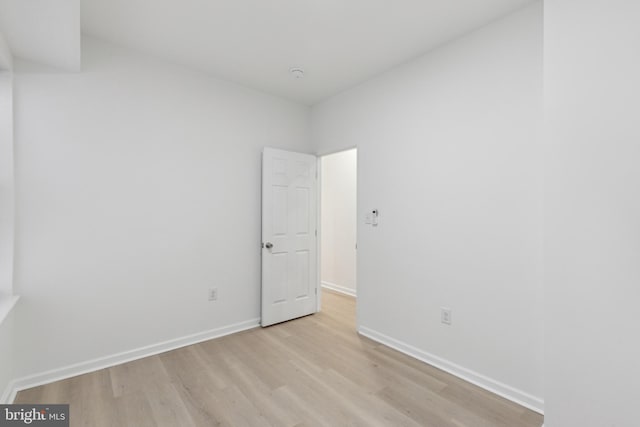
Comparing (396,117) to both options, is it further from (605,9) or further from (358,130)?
(605,9)

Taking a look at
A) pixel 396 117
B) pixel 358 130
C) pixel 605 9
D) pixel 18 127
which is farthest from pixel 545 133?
pixel 18 127

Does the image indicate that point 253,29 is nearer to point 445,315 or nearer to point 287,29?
→ point 287,29

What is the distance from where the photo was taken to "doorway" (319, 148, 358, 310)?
4.70 m

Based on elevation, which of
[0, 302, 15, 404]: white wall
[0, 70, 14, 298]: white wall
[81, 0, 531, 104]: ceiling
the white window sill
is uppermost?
[81, 0, 531, 104]: ceiling

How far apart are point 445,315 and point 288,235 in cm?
191

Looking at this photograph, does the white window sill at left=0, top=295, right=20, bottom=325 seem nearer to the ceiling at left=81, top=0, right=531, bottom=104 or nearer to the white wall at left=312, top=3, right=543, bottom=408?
the ceiling at left=81, top=0, right=531, bottom=104

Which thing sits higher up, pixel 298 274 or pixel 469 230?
pixel 469 230

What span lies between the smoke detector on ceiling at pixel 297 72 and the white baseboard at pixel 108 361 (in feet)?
9.03

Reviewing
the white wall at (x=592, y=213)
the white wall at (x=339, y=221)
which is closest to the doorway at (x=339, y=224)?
the white wall at (x=339, y=221)

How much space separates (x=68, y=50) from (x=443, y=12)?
2659mm

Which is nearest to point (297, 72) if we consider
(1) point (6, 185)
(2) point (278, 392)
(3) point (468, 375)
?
(1) point (6, 185)

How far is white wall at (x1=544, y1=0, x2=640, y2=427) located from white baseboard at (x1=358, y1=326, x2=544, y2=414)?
39cm

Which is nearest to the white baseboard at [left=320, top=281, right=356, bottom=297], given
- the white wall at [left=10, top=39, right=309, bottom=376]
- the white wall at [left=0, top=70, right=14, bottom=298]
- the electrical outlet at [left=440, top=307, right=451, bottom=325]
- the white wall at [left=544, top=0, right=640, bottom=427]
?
the white wall at [left=10, top=39, right=309, bottom=376]

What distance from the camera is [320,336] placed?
3.07 m
